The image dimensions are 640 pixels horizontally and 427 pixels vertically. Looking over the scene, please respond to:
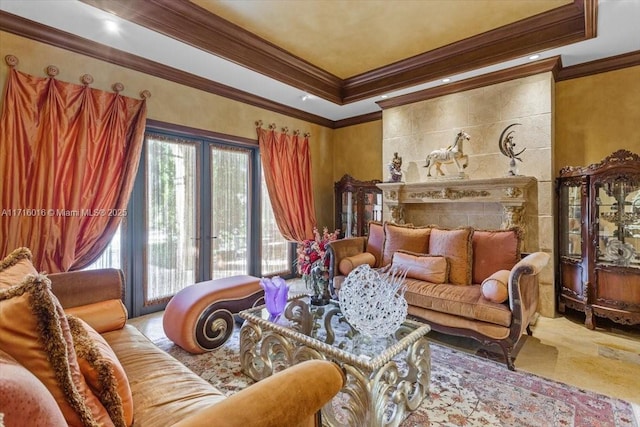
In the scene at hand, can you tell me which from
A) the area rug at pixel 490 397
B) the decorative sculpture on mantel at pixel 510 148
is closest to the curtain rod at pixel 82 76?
the area rug at pixel 490 397

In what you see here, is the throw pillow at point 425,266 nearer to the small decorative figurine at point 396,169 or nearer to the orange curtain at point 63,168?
the small decorative figurine at point 396,169

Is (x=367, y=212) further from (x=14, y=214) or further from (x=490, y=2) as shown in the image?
(x=14, y=214)

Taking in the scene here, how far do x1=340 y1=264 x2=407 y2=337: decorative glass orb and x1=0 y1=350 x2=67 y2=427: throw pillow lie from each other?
152 cm

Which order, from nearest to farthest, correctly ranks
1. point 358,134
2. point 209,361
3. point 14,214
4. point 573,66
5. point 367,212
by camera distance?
point 209,361
point 14,214
point 573,66
point 367,212
point 358,134

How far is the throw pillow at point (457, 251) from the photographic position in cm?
321

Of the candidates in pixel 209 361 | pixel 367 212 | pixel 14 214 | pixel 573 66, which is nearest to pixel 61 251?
pixel 14 214

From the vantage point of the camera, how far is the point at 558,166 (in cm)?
386

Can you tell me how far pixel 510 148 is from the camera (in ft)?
12.8

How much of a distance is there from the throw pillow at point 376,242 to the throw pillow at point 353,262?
11 cm

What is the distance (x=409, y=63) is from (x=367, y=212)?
2.34 m

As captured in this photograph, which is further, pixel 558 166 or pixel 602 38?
pixel 558 166

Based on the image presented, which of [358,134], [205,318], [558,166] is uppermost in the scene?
[358,134]

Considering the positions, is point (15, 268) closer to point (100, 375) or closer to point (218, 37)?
point (100, 375)

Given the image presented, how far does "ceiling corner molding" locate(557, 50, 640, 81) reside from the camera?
345cm
